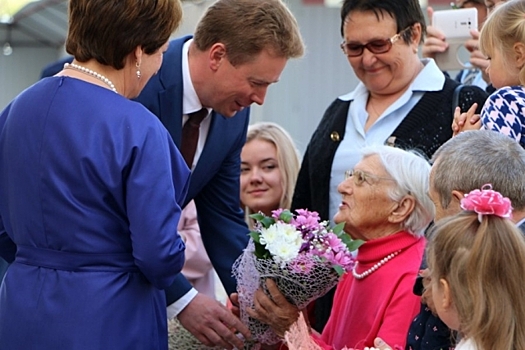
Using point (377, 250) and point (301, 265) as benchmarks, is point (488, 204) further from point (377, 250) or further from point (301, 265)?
point (377, 250)

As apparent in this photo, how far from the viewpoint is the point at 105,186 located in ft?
9.90

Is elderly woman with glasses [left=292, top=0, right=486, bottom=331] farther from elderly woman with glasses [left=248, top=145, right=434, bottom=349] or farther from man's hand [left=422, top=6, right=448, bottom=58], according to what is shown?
elderly woman with glasses [left=248, top=145, right=434, bottom=349]

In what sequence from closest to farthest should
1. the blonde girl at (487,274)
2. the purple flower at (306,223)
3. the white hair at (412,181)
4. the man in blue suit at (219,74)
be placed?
the blonde girl at (487,274) < the purple flower at (306,223) < the white hair at (412,181) < the man in blue suit at (219,74)

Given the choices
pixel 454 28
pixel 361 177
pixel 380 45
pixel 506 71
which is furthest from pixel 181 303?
pixel 454 28

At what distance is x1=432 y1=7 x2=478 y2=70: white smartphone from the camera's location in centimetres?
473

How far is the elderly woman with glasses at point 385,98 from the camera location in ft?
14.0

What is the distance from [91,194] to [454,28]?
7.81 feet

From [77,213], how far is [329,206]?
1.68m

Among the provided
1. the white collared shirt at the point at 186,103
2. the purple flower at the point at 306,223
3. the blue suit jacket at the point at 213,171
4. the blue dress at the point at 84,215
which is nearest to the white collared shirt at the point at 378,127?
the blue suit jacket at the point at 213,171

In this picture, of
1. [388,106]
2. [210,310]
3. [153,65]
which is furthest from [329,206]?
[153,65]

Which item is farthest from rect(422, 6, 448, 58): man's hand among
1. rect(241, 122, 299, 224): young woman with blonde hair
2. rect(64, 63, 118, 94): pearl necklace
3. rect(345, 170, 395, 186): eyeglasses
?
rect(64, 63, 118, 94): pearl necklace

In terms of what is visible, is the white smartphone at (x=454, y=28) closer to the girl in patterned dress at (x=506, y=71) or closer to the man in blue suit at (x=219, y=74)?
the man in blue suit at (x=219, y=74)

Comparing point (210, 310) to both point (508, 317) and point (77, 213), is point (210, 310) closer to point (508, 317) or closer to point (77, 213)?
point (77, 213)

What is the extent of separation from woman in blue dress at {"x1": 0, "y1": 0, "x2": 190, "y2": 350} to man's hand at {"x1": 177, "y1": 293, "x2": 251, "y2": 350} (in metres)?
0.70
